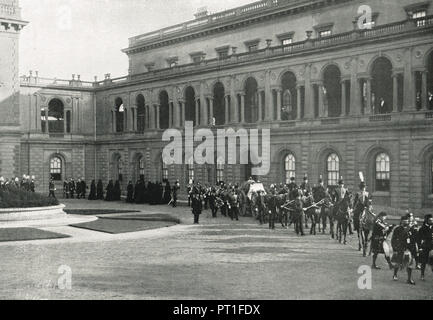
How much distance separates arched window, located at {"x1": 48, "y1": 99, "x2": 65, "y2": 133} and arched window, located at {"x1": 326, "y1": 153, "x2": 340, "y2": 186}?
101 feet

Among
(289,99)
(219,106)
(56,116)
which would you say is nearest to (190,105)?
(219,106)

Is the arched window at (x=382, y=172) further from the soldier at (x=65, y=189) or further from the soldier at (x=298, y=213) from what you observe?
A: the soldier at (x=65, y=189)

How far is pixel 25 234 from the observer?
22938 mm

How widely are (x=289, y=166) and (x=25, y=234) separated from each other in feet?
70.5

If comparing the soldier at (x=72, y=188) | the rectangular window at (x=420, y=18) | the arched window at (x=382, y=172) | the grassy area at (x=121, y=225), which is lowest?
the grassy area at (x=121, y=225)

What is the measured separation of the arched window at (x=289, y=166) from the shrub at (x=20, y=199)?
55.8ft

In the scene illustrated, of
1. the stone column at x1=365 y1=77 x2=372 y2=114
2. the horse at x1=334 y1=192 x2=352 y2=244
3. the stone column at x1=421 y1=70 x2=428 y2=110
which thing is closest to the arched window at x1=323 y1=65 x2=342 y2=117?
the stone column at x1=365 y1=77 x2=372 y2=114

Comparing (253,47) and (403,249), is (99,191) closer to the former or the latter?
(253,47)

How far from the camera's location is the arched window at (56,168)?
56.6 m

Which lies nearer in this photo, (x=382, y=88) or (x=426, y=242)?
(x=426, y=242)

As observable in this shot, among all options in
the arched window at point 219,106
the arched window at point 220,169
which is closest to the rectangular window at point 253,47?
the arched window at point 219,106

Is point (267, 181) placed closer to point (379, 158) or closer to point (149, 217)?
point (379, 158)

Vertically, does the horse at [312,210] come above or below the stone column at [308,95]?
below

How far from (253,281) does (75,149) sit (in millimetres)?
46582
